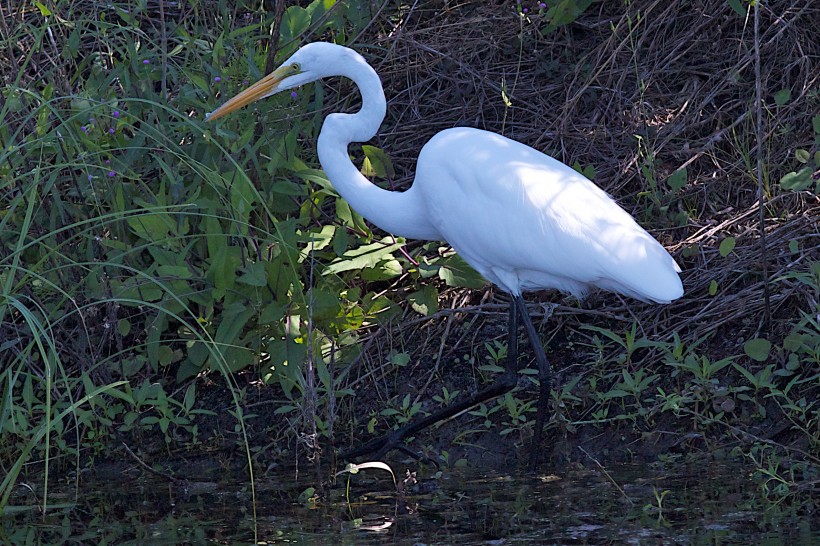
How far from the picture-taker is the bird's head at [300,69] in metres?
3.89

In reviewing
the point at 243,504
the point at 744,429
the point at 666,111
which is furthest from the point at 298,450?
the point at 666,111

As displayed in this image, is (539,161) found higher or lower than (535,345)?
higher

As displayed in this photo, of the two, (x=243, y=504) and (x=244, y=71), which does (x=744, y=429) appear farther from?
(x=244, y=71)

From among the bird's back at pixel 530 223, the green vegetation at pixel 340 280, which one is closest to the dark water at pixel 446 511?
the green vegetation at pixel 340 280

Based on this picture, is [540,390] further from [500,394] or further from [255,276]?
[255,276]

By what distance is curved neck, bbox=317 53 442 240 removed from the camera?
12.7ft

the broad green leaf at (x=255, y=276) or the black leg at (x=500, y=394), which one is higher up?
the broad green leaf at (x=255, y=276)

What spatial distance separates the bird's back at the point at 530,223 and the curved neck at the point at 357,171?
9 centimetres

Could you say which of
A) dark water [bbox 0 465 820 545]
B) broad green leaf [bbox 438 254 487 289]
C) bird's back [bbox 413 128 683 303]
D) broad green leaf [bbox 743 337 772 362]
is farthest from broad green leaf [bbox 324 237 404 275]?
broad green leaf [bbox 743 337 772 362]

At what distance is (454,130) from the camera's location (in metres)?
3.93

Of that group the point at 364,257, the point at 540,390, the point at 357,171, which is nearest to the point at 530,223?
the point at 540,390

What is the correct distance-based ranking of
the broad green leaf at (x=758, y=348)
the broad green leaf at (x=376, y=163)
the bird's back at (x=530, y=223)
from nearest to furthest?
the bird's back at (x=530, y=223)
the broad green leaf at (x=758, y=348)
the broad green leaf at (x=376, y=163)

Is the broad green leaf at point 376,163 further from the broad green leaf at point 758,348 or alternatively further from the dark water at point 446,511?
the broad green leaf at point 758,348

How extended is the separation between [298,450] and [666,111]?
2.49m
